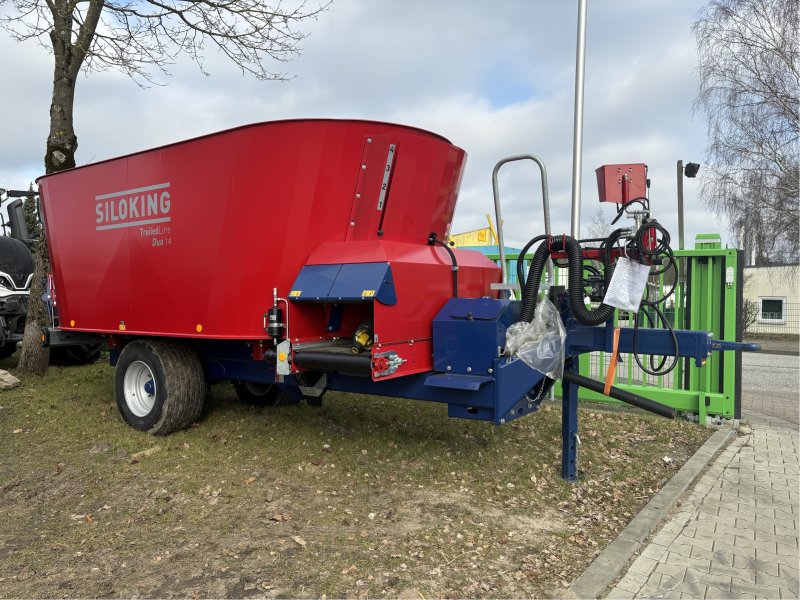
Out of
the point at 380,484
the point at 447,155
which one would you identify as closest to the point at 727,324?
the point at 447,155

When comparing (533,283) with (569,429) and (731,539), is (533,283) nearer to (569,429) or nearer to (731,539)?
(569,429)

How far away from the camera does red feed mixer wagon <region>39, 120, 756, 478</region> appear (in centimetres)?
394

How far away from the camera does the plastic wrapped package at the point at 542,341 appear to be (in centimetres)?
402

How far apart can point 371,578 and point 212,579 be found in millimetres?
824

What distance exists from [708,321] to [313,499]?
475cm

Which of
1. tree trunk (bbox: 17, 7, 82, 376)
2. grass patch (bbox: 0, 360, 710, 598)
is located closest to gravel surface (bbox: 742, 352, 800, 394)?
grass patch (bbox: 0, 360, 710, 598)

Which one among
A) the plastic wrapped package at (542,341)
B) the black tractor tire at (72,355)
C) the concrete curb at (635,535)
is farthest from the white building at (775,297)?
the black tractor tire at (72,355)

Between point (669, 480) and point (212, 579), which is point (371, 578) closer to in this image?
point (212, 579)

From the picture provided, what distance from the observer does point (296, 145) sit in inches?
165

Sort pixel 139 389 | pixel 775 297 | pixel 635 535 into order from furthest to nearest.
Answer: pixel 775 297
pixel 139 389
pixel 635 535

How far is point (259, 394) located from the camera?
20.1 ft

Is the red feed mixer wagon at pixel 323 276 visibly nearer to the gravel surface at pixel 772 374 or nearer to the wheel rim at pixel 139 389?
the wheel rim at pixel 139 389

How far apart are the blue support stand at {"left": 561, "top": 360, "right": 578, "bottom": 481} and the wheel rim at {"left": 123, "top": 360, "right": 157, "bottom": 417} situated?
12.0 ft

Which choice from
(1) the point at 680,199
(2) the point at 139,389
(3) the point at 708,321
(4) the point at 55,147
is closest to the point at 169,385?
(2) the point at 139,389
